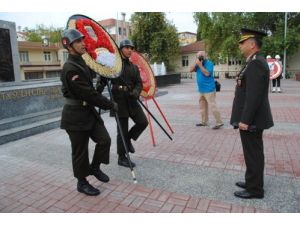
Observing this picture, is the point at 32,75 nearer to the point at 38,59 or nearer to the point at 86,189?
the point at 38,59

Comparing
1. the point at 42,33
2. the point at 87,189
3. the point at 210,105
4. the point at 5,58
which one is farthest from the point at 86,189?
the point at 42,33

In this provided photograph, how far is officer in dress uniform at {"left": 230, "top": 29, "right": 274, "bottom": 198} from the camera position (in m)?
3.06

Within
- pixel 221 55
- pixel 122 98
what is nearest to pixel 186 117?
pixel 122 98

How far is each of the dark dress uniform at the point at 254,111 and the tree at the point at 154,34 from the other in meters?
27.0

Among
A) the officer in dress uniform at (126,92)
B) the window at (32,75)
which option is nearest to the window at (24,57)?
the window at (32,75)

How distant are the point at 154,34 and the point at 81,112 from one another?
27343 mm

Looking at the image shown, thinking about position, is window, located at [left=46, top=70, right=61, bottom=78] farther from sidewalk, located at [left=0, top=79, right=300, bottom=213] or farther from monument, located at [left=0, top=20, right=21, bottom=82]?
sidewalk, located at [left=0, top=79, right=300, bottom=213]

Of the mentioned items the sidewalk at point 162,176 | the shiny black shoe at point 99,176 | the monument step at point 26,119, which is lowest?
the sidewalk at point 162,176

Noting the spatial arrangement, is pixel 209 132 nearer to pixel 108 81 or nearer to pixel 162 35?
pixel 108 81

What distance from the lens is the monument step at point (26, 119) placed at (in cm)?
668

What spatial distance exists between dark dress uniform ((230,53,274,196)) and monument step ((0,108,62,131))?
539 cm

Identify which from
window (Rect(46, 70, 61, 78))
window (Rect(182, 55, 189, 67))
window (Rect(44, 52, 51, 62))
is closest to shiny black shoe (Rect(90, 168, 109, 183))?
window (Rect(182, 55, 189, 67))

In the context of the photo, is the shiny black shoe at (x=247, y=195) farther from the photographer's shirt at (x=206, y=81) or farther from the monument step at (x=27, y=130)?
the monument step at (x=27, y=130)

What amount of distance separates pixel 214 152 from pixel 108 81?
2333 mm
